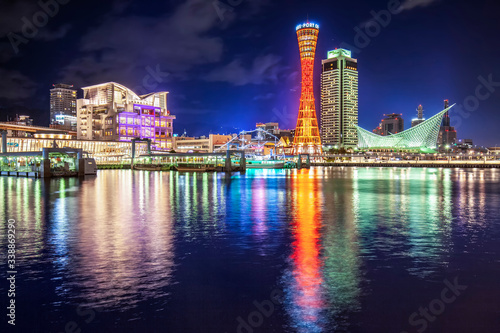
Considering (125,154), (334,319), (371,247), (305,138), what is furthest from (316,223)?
(305,138)

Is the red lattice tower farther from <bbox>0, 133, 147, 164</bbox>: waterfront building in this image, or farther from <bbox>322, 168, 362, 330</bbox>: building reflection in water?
<bbox>322, 168, 362, 330</bbox>: building reflection in water

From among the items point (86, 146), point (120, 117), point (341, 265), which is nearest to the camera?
point (341, 265)

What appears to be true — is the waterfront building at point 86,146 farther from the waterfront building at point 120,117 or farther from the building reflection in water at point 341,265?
the building reflection in water at point 341,265

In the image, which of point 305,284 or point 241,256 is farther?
point 241,256

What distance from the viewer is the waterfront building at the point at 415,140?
495 feet

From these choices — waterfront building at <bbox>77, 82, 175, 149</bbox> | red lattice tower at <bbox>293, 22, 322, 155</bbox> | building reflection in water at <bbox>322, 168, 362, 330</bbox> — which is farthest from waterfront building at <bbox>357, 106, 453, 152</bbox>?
building reflection in water at <bbox>322, 168, 362, 330</bbox>
